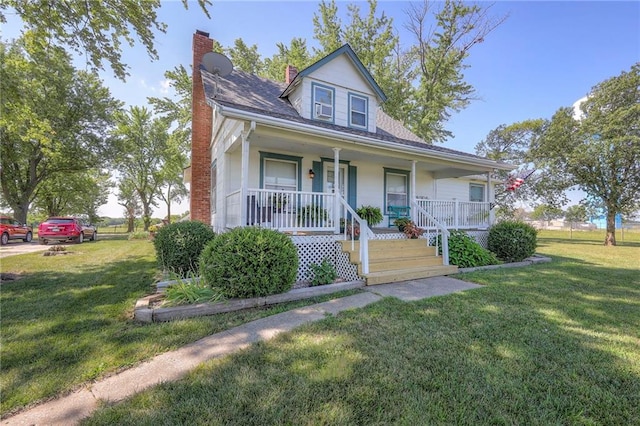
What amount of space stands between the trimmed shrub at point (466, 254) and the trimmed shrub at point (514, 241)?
70 cm

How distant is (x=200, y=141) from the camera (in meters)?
10.5

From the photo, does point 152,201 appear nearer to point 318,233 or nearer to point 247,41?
point 247,41

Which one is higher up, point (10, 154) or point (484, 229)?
point (10, 154)

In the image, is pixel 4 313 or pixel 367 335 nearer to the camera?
pixel 367 335

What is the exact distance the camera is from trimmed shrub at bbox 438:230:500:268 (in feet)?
25.3

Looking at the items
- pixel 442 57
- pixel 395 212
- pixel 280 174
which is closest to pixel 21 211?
pixel 280 174

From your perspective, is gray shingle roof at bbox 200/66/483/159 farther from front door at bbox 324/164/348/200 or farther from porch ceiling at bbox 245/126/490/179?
front door at bbox 324/164/348/200

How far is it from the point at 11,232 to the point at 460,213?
2378cm

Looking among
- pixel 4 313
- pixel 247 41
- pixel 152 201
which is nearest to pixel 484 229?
pixel 4 313

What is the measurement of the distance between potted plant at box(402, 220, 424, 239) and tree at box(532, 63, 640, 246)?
16.3 m

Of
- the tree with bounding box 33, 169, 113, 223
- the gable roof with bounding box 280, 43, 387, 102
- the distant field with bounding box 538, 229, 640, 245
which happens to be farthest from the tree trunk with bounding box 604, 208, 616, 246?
the tree with bounding box 33, 169, 113, 223

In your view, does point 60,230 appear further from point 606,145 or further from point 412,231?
point 606,145

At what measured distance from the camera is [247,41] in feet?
67.2

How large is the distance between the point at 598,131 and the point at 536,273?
16.4 metres
